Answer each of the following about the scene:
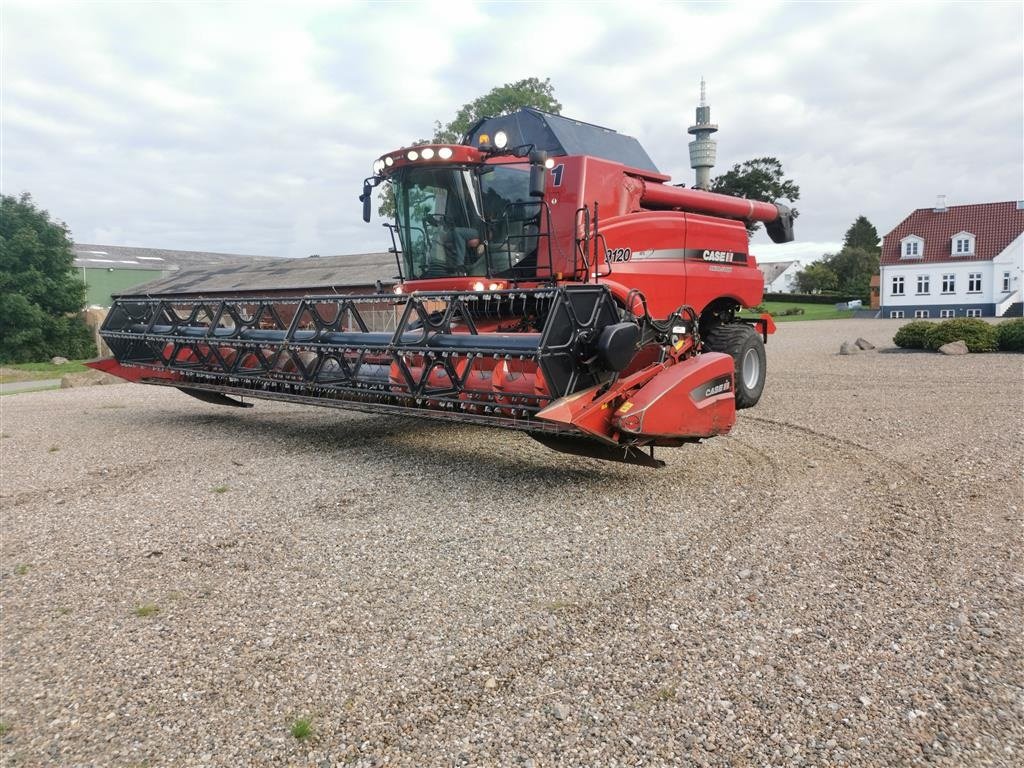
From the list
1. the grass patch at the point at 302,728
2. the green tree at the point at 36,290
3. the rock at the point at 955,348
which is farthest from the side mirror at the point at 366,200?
the green tree at the point at 36,290

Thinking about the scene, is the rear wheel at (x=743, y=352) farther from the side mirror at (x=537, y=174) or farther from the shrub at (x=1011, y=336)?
the shrub at (x=1011, y=336)

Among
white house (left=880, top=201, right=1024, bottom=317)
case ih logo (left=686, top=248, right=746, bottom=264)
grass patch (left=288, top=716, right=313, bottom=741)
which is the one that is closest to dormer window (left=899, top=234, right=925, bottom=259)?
white house (left=880, top=201, right=1024, bottom=317)

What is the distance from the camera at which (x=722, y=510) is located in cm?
503

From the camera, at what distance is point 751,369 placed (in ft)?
29.3

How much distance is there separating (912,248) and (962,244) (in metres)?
2.55

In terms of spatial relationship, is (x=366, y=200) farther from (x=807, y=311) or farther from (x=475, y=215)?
(x=807, y=311)

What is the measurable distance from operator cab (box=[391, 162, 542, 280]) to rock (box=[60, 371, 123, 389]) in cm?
1137

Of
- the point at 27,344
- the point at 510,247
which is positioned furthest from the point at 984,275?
the point at 27,344

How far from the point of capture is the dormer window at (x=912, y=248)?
43.7 meters

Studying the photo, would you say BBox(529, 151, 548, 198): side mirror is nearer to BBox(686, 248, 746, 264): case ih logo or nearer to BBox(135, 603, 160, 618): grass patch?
BBox(686, 248, 746, 264): case ih logo

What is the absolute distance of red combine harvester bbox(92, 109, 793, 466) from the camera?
16.7 feet

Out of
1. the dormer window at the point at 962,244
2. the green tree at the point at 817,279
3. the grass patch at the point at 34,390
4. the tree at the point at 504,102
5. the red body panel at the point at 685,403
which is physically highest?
the tree at the point at 504,102

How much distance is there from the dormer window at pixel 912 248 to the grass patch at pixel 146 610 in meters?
48.5

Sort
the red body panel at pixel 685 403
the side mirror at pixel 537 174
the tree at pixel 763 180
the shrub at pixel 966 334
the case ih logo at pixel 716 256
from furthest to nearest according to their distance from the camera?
1. the tree at pixel 763 180
2. the shrub at pixel 966 334
3. the case ih logo at pixel 716 256
4. the side mirror at pixel 537 174
5. the red body panel at pixel 685 403
